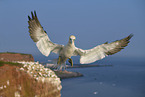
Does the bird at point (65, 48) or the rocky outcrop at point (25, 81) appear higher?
the bird at point (65, 48)

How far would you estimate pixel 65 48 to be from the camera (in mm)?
8828

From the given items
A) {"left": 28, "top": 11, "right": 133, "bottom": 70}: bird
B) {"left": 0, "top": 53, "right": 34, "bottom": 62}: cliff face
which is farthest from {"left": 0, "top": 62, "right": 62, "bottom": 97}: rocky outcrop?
{"left": 0, "top": 53, "right": 34, "bottom": 62}: cliff face

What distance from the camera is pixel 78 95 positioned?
102 m

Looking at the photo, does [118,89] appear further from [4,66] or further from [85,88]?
[4,66]

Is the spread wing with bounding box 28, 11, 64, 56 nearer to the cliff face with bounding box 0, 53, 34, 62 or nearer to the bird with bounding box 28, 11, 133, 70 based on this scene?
the bird with bounding box 28, 11, 133, 70

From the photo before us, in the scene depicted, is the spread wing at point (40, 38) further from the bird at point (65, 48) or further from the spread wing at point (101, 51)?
the spread wing at point (101, 51)

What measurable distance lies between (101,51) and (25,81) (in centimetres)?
680

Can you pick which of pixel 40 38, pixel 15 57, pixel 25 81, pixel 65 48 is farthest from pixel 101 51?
pixel 15 57

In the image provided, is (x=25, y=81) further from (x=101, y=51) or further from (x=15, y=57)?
(x=15, y=57)

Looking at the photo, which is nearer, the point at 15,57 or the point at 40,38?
the point at 40,38

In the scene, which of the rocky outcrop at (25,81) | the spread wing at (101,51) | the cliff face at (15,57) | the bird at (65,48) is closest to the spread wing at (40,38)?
the bird at (65,48)

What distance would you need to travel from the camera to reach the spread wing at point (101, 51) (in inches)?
369

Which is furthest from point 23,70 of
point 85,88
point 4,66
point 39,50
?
point 85,88

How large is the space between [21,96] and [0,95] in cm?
159
